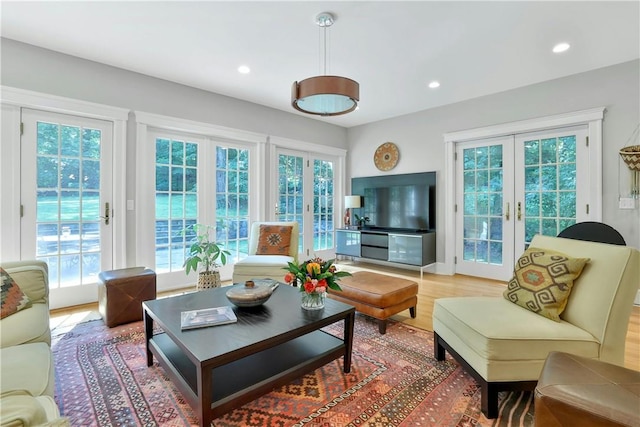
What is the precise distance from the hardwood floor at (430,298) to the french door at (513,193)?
42cm

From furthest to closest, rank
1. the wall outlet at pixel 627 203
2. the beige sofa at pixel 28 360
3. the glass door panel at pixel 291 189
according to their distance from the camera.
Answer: the glass door panel at pixel 291 189 < the wall outlet at pixel 627 203 < the beige sofa at pixel 28 360

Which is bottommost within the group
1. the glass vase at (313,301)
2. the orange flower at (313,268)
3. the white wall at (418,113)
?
the glass vase at (313,301)

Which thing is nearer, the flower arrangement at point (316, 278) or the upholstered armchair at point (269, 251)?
the flower arrangement at point (316, 278)

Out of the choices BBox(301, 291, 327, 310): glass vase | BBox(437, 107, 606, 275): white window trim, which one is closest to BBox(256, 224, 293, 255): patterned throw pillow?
BBox(301, 291, 327, 310): glass vase

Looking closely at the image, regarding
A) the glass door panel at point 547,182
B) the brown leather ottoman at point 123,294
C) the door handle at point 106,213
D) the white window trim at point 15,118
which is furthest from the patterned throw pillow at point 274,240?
the glass door panel at point 547,182

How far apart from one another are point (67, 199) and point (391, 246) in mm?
4030

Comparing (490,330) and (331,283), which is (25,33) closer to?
(331,283)

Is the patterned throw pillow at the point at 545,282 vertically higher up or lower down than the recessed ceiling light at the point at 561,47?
lower down

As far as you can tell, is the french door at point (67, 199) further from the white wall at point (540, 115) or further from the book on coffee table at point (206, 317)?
the white wall at point (540, 115)

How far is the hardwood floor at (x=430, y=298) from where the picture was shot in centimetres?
241

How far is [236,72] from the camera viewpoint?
338 centimetres

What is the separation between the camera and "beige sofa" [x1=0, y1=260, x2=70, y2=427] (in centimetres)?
73

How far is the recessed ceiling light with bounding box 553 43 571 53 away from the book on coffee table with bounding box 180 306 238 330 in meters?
3.64

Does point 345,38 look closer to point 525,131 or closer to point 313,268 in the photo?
point 313,268
